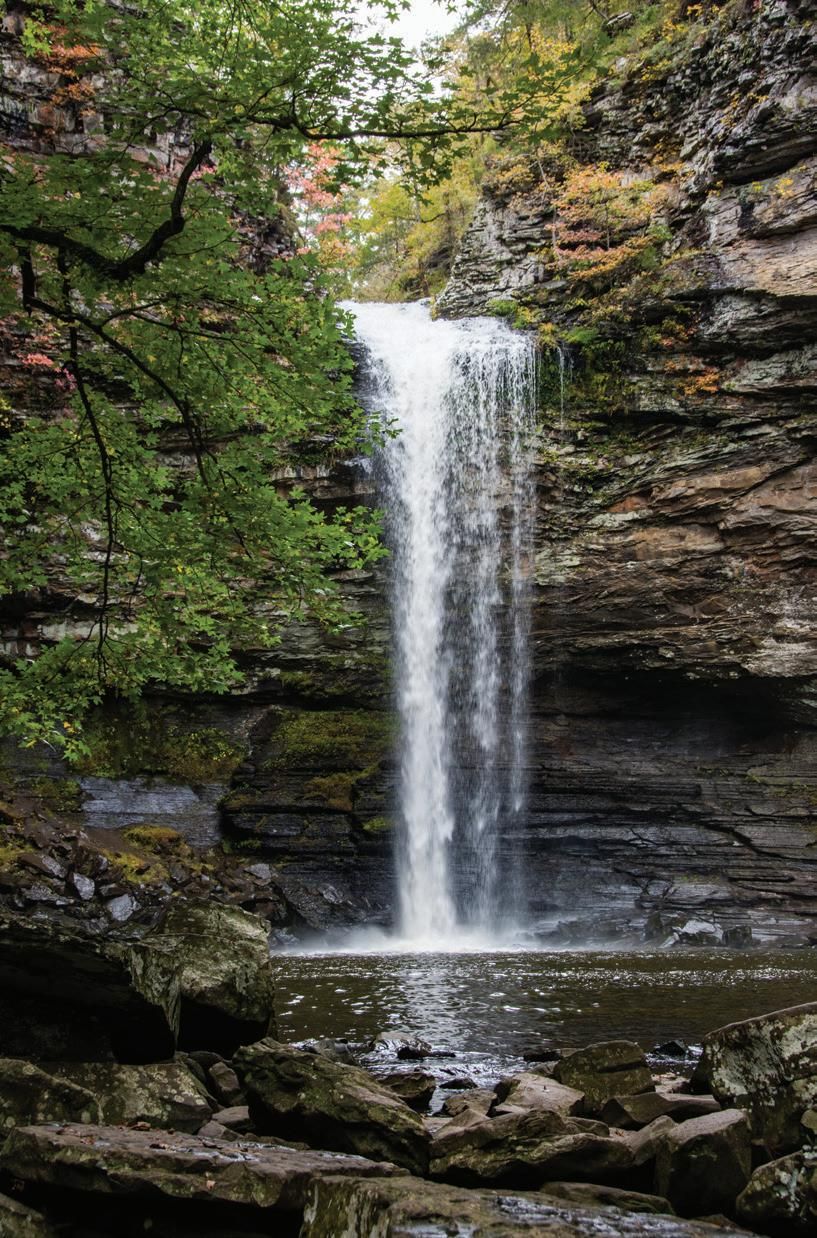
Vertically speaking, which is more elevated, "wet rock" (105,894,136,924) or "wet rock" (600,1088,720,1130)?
"wet rock" (105,894,136,924)

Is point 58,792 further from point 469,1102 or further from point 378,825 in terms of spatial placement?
point 469,1102

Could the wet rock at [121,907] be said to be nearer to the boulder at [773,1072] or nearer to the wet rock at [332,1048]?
the wet rock at [332,1048]

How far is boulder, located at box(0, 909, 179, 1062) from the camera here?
4402mm

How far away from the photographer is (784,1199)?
3148 millimetres

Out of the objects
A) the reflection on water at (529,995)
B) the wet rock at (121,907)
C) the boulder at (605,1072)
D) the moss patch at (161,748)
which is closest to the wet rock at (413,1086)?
the boulder at (605,1072)

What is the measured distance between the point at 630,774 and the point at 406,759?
4068mm

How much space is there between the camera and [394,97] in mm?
5473

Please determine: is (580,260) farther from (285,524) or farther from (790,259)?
(285,524)

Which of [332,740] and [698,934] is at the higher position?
[332,740]

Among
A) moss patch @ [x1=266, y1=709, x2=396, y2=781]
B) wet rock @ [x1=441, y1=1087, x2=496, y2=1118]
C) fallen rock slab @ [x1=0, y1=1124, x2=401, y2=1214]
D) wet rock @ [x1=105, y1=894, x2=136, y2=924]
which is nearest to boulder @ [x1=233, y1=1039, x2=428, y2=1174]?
fallen rock slab @ [x1=0, y1=1124, x2=401, y2=1214]

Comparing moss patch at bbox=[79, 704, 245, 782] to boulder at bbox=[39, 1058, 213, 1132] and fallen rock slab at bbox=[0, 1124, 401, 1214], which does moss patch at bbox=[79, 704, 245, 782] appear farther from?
fallen rock slab at bbox=[0, 1124, 401, 1214]

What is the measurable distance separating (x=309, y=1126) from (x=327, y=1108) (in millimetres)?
137

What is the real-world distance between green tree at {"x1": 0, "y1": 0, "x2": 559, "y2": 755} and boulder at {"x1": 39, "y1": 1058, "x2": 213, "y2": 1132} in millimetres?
3251

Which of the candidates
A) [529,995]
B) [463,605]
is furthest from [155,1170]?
[463,605]
